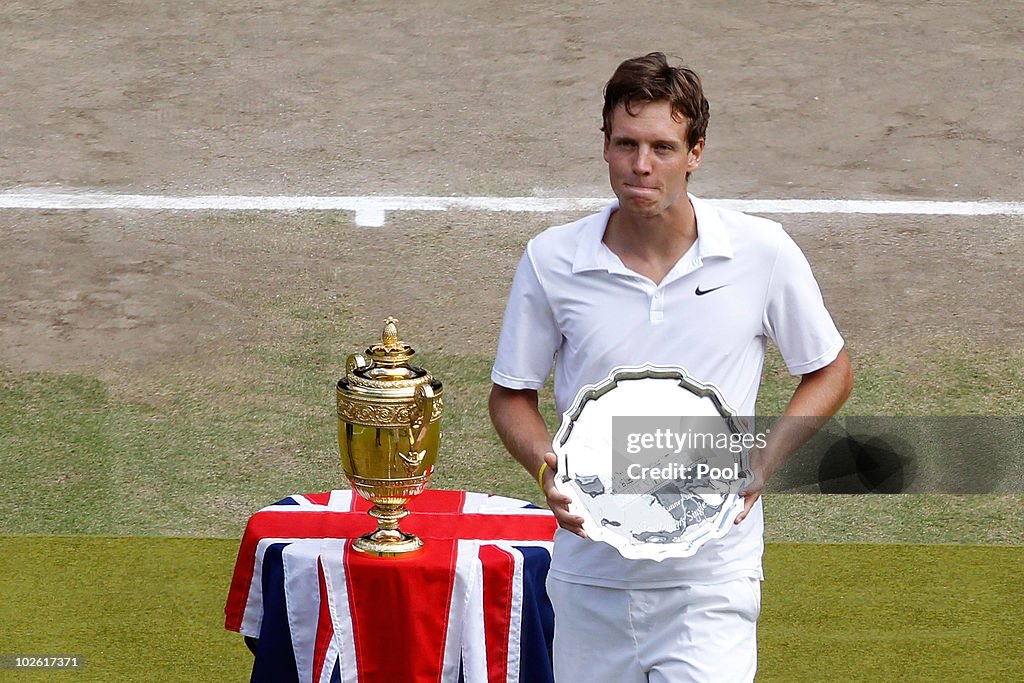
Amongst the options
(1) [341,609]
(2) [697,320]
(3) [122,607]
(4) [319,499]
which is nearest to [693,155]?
(2) [697,320]

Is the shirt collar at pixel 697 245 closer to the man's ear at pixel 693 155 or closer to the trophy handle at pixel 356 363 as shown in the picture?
the man's ear at pixel 693 155

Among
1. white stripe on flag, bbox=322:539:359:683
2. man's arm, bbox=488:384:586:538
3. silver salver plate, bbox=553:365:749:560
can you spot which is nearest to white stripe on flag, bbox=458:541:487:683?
white stripe on flag, bbox=322:539:359:683

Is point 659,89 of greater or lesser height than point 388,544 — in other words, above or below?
above

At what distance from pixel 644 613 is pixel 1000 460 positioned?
4752mm

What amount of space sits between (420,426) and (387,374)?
0.16 metres

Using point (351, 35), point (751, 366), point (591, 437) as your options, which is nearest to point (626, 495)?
point (591, 437)

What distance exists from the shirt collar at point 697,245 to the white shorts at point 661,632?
2.01ft

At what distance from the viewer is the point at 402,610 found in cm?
395

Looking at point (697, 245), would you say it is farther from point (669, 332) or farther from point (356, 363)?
point (356, 363)

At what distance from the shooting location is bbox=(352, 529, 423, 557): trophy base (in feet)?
13.0

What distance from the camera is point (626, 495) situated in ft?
9.62

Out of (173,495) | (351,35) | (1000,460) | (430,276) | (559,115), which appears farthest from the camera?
(351,35)

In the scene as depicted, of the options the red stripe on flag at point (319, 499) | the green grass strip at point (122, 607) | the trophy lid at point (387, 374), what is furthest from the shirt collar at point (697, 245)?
the green grass strip at point (122, 607)

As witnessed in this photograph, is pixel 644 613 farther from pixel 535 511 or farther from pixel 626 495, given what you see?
pixel 535 511
